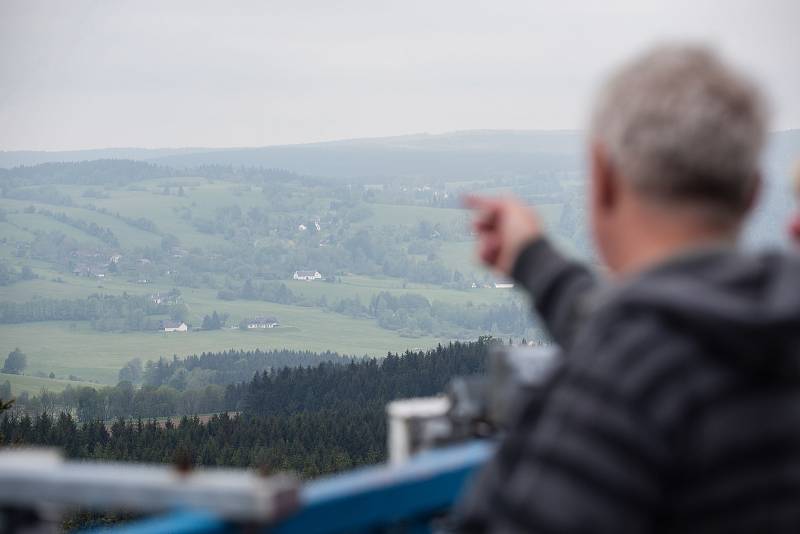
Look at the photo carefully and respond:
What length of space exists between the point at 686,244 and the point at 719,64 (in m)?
0.29

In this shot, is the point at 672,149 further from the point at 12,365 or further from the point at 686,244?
the point at 12,365

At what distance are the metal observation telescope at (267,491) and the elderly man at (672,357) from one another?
0.52 feet

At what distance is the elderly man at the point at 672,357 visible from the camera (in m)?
1.38

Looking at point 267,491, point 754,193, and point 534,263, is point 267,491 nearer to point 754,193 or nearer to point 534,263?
point 534,263

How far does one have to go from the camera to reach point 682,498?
4.70ft

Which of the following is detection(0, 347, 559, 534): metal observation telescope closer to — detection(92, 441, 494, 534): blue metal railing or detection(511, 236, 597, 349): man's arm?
detection(92, 441, 494, 534): blue metal railing

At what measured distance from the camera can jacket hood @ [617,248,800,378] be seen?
142 centimetres

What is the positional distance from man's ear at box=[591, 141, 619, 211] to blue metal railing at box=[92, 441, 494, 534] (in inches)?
30.6

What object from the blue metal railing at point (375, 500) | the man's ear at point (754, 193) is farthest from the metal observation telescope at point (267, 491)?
the man's ear at point (754, 193)

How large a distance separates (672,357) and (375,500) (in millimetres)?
996

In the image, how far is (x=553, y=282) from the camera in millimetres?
2203

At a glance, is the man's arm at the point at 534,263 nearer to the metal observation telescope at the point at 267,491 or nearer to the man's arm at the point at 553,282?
the man's arm at the point at 553,282

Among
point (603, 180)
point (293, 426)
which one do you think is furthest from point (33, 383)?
point (603, 180)

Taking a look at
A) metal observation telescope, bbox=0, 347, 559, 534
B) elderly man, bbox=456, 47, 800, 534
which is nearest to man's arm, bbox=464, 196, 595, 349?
metal observation telescope, bbox=0, 347, 559, 534
